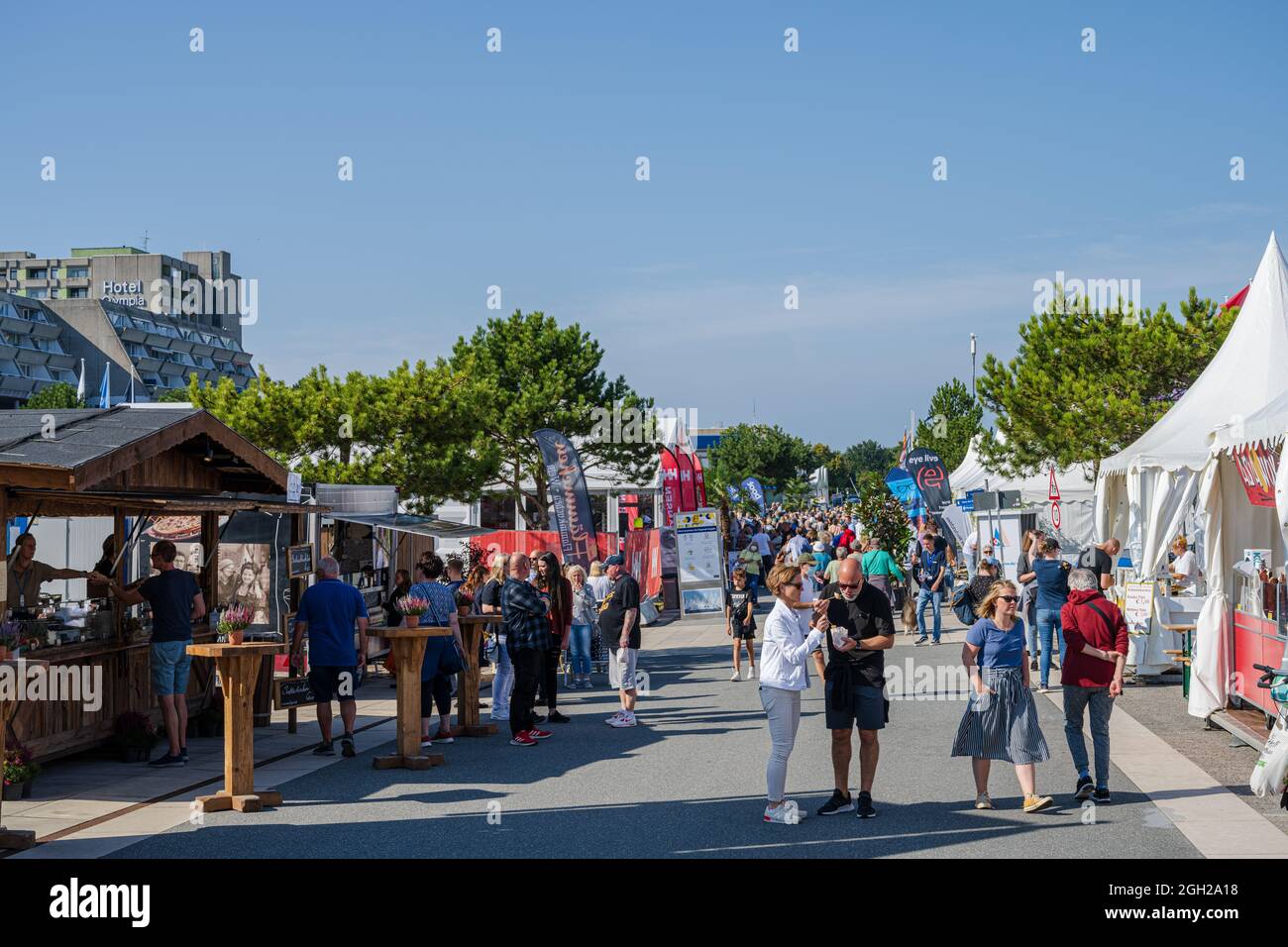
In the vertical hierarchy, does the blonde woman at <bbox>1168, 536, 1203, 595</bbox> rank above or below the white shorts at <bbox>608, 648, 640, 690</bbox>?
above

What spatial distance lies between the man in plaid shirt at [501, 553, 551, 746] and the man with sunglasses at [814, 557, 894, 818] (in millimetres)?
4060

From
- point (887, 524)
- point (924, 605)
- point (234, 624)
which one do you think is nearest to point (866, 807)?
point (234, 624)

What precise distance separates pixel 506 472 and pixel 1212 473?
105ft

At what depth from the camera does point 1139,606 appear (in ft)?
51.3

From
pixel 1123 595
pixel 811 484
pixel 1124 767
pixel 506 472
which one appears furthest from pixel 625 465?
pixel 811 484

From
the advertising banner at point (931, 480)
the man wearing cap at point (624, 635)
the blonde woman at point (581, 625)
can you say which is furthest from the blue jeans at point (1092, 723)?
the advertising banner at point (931, 480)

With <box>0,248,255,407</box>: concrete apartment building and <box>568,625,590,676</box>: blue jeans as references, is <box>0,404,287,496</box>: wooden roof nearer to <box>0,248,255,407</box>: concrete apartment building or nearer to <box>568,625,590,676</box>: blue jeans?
<box>568,625,590,676</box>: blue jeans

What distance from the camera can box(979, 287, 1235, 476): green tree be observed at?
2895 centimetres

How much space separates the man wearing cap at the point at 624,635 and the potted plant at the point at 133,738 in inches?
182

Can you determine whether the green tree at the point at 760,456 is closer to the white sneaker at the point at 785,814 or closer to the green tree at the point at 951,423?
the green tree at the point at 951,423

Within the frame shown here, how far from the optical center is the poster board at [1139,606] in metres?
15.5

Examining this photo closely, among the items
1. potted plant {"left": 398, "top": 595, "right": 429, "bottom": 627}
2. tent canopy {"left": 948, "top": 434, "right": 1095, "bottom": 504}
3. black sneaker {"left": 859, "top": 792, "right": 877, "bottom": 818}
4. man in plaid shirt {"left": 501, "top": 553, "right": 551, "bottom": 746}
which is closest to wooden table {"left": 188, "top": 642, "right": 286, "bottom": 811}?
potted plant {"left": 398, "top": 595, "right": 429, "bottom": 627}

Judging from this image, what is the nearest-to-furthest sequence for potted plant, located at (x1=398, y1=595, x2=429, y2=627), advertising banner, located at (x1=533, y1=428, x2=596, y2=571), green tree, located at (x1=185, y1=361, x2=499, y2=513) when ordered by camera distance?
potted plant, located at (x1=398, y1=595, x2=429, y2=627), advertising banner, located at (x1=533, y1=428, x2=596, y2=571), green tree, located at (x1=185, y1=361, x2=499, y2=513)
